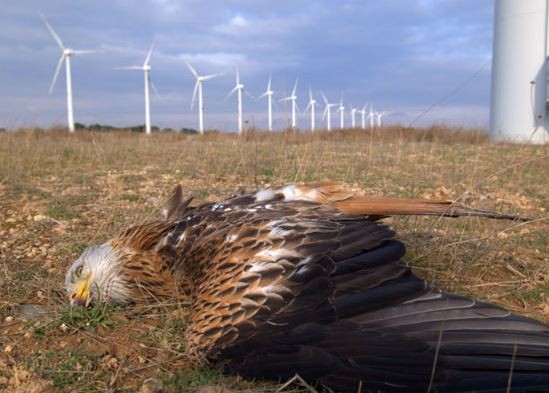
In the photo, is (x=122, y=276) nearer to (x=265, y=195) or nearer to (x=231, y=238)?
(x=231, y=238)

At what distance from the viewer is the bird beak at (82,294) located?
361 cm

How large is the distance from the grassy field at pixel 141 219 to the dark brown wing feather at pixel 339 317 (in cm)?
22

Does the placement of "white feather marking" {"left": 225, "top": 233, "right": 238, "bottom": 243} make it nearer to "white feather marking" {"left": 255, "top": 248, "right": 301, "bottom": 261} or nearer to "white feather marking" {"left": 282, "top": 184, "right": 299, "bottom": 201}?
"white feather marking" {"left": 255, "top": 248, "right": 301, "bottom": 261}

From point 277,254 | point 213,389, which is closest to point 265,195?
point 277,254

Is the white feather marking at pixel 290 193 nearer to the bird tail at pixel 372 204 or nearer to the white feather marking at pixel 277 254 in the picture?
the bird tail at pixel 372 204

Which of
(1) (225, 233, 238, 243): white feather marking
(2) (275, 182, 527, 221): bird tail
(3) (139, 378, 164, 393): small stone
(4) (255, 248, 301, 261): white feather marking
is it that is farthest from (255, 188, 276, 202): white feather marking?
(3) (139, 378, 164, 393): small stone

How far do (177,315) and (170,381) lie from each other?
72 cm

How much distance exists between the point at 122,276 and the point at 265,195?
111 centimetres

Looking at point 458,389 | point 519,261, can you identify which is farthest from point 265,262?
point 519,261

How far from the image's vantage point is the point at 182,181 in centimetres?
812

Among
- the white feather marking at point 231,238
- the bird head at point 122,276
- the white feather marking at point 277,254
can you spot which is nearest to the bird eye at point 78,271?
the bird head at point 122,276

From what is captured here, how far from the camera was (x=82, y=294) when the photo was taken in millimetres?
3666

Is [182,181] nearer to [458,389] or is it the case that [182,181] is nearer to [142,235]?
[142,235]

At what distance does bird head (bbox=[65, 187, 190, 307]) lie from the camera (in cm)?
362
